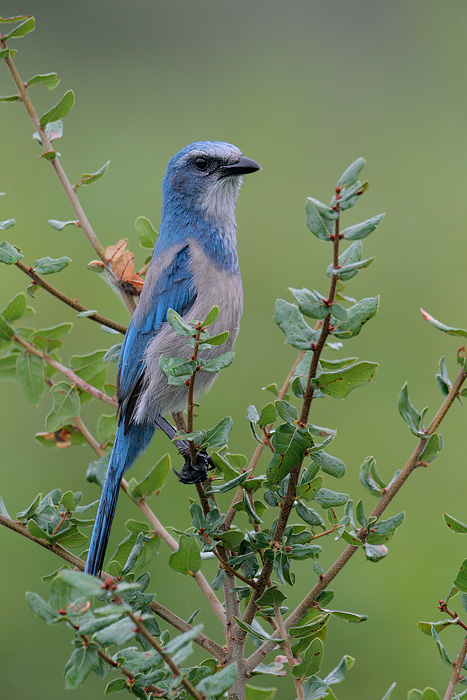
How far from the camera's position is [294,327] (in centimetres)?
139

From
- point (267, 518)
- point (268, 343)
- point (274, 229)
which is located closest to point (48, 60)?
point (274, 229)

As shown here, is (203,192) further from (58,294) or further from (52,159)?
(58,294)

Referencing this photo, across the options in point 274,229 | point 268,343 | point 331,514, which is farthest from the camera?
point 274,229

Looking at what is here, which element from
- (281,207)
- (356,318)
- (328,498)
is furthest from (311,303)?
(281,207)

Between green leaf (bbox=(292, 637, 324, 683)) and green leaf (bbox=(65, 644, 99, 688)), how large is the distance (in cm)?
39

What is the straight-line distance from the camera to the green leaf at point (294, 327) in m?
1.38

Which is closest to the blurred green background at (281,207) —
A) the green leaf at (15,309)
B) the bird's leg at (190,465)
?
the bird's leg at (190,465)

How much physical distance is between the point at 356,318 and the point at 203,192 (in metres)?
1.51

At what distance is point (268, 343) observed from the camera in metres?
4.85

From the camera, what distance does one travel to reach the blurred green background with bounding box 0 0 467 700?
Result: 156 inches

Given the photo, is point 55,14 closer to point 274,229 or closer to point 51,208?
point 51,208

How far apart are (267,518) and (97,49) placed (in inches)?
168

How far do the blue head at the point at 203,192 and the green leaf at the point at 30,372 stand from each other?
2.68 ft

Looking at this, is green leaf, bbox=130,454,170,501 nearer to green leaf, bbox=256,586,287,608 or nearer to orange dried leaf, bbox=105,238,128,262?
green leaf, bbox=256,586,287,608
